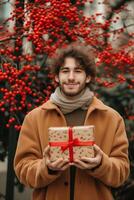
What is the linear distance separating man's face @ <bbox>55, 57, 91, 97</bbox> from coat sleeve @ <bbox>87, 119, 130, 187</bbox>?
0.30 m

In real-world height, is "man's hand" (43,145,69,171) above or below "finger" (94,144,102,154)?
below

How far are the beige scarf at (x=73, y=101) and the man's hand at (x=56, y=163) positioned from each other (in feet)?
0.86

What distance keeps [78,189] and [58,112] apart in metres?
0.40

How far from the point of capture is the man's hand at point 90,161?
220cm

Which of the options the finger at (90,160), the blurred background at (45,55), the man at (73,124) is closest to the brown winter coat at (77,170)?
the man at (73,124)

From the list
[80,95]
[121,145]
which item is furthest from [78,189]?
[80,95]

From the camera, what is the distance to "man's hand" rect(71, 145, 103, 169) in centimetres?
220

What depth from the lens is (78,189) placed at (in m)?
2.37

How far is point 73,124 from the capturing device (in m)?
2.41

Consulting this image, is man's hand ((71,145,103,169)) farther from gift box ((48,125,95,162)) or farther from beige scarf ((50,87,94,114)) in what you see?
beige scarf ((50,87,94,114))

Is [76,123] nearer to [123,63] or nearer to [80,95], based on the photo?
[80,95]

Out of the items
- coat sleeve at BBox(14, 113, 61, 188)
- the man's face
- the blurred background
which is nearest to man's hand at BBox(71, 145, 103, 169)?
coat sleeve at BBox(14, 113, 61, 188)

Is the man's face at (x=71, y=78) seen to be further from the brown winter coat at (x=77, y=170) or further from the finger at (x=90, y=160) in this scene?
the finger at (x=90, y=160)

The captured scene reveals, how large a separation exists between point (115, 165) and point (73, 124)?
297mm
